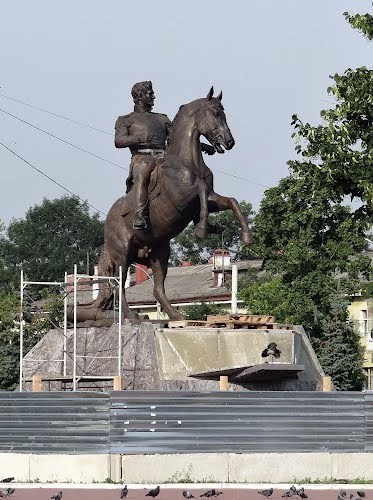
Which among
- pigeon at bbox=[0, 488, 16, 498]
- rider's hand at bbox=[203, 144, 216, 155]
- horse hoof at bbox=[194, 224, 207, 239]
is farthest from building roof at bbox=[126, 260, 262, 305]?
pigeon at bbox=[0, 488, 16, 498]

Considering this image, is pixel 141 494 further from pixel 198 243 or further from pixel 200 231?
pixel 198 243

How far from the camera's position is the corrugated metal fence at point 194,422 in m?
30.4

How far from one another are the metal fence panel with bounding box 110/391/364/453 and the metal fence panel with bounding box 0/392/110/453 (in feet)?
1.00

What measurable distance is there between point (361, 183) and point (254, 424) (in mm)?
18605

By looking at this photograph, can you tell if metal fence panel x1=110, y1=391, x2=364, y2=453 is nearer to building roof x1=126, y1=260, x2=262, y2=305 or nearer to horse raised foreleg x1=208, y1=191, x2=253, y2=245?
horse raised foreleg x1=208, y1=191, x2=253, y2=245

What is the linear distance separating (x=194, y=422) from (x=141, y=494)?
2.87 metres

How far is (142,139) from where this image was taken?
3500 centimetres

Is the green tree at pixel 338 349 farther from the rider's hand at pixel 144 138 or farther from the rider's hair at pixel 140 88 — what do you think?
the rider's hand at pixel 144 138

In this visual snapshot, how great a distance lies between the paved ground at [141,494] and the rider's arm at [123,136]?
8.34 meters

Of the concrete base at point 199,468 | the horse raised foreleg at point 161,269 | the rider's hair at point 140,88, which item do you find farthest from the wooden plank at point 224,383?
the rider's hair at point 140,88

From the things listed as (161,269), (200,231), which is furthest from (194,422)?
(161,269)

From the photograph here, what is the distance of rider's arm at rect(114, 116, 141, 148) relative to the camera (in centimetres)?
3500

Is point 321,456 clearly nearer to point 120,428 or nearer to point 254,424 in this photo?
point 254,424

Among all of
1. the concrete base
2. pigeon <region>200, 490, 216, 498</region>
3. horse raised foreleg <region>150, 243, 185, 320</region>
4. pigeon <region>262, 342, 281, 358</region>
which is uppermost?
horse raised foreleg <region>150, 243, 185, 320</region>
